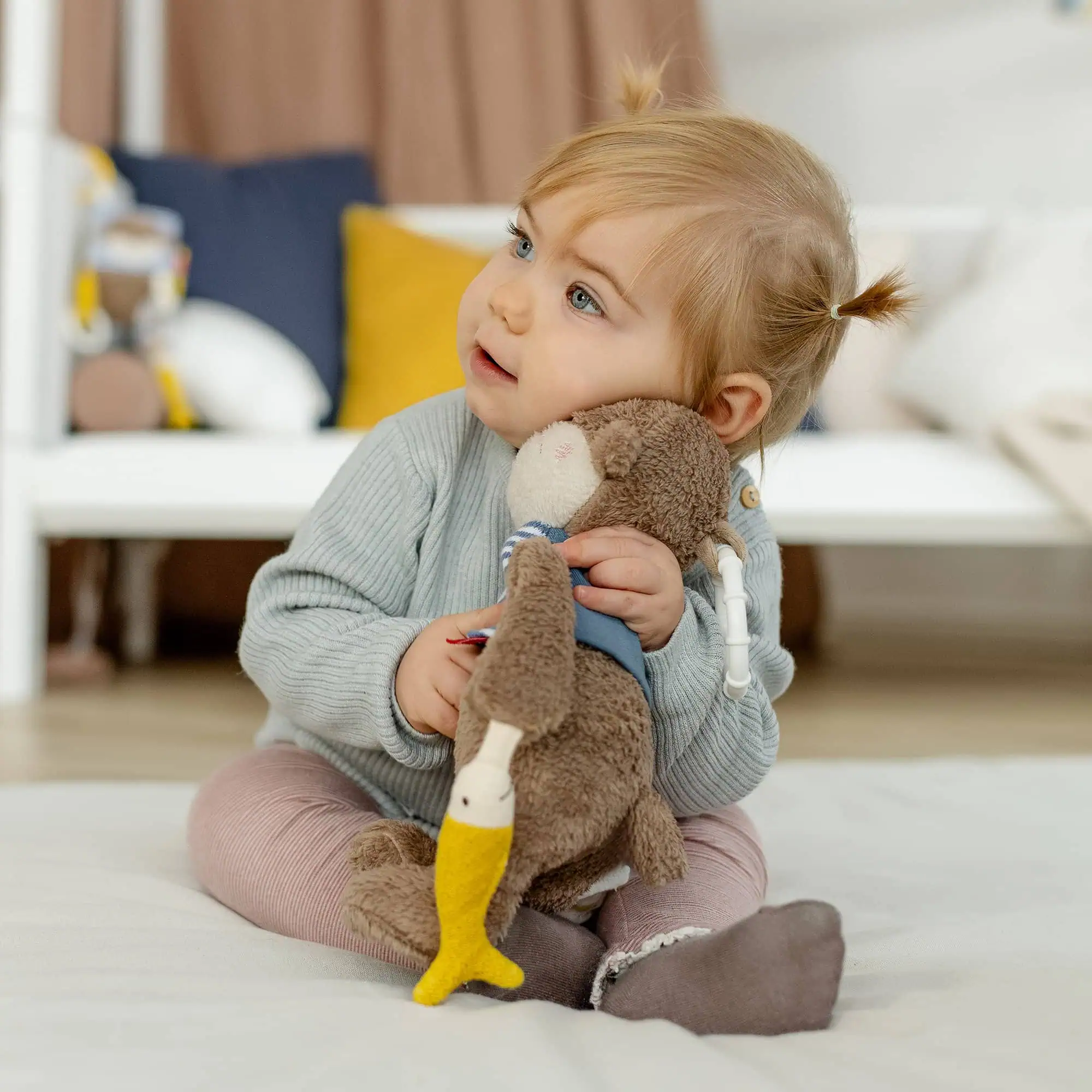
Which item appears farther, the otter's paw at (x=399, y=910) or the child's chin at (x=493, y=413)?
the child's chin at (x=493, y=413)

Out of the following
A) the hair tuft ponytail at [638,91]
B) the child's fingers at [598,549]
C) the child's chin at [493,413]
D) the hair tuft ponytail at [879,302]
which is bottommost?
the child's fingers at [598,549]

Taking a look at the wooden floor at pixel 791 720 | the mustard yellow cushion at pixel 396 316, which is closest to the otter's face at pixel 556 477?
the wooden floor at pixel 791 720

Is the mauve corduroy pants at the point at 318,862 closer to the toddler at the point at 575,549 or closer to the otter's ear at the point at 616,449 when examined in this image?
the toddler at the point at 575,549

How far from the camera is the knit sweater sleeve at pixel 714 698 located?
73 centimetres

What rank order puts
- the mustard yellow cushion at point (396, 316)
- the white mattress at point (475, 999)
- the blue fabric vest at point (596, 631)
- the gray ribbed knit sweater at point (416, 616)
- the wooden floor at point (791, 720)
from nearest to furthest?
the white mattress at point (475, 999) → the blue fabric vest at point (596, 631) → the gray ribbed knit sweater at point (416, 616) → the wooden floor at point (791, 720) → the mustard yellow cushion at point (396, 316)

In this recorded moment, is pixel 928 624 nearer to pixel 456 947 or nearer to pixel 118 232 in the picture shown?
pixel 118 232

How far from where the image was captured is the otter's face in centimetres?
69

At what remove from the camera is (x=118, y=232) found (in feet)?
6.47

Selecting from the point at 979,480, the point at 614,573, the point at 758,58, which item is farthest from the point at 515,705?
the point at 758,58

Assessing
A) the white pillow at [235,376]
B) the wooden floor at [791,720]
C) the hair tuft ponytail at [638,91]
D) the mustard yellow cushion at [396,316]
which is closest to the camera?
the hair tuft ponytail at [638,91]

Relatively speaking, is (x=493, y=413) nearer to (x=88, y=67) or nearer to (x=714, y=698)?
(x=714, y=698)

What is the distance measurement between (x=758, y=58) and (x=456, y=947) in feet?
9.02

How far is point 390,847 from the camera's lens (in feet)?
2.24

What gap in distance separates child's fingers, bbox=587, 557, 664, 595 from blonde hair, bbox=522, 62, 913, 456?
0.48 ft
